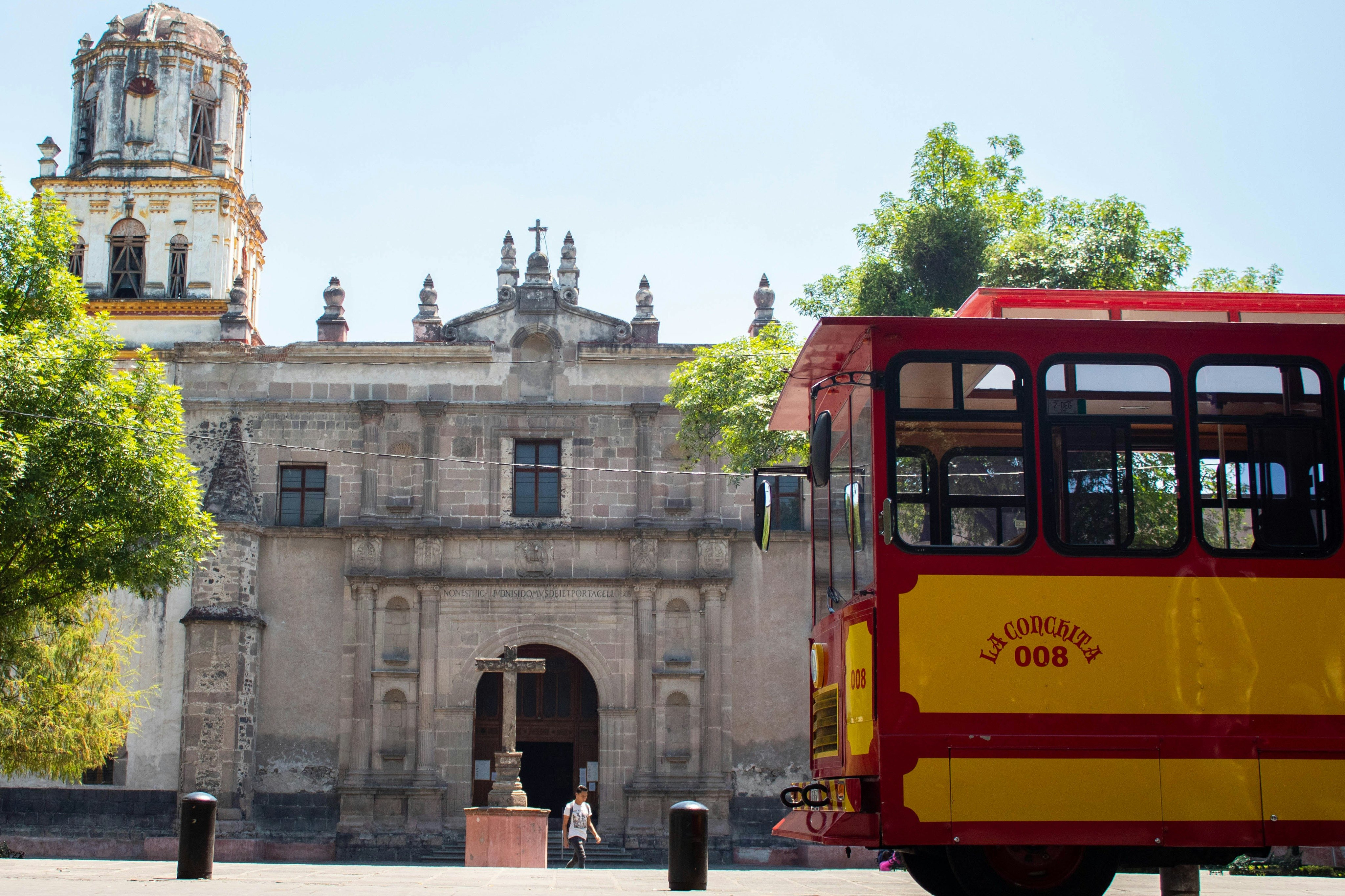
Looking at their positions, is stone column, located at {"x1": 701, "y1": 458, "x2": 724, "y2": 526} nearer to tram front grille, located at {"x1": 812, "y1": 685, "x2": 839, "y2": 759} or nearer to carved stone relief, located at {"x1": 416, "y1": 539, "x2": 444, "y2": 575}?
carved stone relief, located at {"x1": 416, "y1": 539, "x2": 444, "y2": 575}

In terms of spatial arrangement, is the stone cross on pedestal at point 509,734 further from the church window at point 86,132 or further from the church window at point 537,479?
the church window at point 86,132

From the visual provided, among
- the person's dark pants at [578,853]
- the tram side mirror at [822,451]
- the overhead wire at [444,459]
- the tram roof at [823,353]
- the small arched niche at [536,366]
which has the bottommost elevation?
the person's dark pants at [578,853]

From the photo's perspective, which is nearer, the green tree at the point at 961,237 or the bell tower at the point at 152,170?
the green tree at the point at 961,237

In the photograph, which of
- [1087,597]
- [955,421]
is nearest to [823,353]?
[955,421]

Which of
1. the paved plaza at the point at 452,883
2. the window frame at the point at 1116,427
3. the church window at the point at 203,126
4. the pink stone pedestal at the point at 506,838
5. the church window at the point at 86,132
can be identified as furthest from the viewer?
the church window at the point at 203,126

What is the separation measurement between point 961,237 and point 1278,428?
16.4 m

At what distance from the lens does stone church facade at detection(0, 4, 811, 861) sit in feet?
85.6

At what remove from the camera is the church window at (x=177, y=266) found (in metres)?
33.6

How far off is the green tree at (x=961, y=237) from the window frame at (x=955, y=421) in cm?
1405

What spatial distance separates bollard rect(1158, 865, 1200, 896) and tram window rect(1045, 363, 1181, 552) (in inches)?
103

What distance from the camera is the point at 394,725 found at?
2662 centimetres

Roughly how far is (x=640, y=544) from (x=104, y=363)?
37.4 feet

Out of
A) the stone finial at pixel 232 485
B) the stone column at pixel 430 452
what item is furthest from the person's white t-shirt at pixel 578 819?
the stone finial at pixel 232 485

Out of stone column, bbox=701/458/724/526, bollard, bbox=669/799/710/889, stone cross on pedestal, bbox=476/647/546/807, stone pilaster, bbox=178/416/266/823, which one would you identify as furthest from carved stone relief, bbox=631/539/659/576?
bollard, bbox=669/799/710/889
